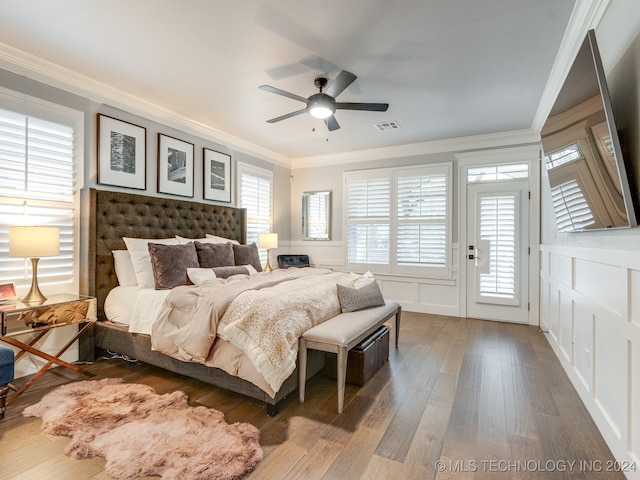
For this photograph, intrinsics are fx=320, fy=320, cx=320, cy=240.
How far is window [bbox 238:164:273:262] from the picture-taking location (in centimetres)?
517

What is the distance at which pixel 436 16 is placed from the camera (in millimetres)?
2230

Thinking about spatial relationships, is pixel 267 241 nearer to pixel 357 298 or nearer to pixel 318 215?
pixel 318 215

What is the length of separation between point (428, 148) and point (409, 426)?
4.21m

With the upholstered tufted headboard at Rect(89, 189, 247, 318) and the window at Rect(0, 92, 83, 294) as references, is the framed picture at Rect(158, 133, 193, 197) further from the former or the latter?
the window at Rect(0, 92, 83, 294)

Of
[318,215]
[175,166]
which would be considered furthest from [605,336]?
[318,215]

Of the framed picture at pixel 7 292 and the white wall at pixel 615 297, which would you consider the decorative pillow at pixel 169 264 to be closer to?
the framed picture at pixel 7 292

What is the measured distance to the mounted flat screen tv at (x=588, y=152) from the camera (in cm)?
155

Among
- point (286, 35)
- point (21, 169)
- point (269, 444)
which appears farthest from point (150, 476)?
point (286, 35)

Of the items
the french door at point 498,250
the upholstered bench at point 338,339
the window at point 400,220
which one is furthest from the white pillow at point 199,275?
the french door at point 498,250

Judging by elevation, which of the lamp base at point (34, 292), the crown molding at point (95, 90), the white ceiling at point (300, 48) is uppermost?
the white ceiling at point (300, 48)

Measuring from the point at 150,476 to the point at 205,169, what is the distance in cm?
369

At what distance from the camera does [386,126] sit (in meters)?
4.40

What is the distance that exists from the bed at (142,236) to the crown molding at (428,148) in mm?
2282

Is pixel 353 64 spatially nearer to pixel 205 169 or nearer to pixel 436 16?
pixel 436 16
